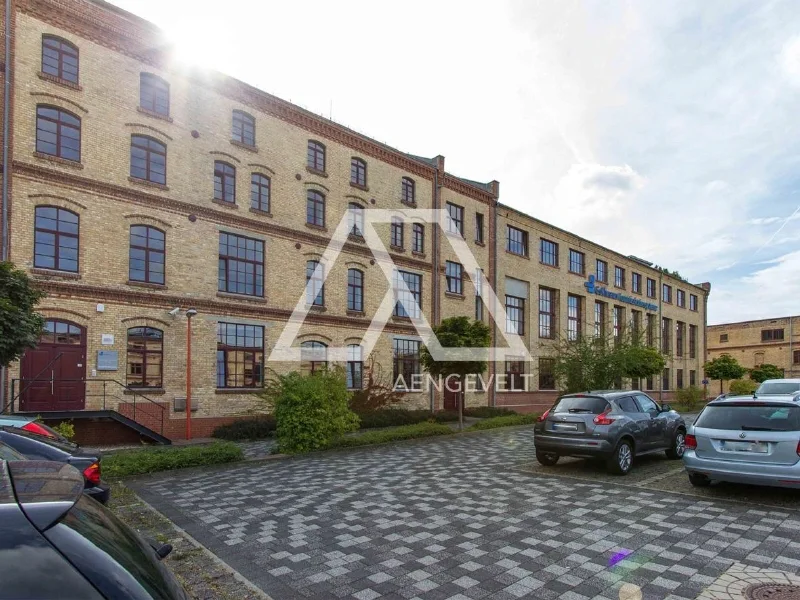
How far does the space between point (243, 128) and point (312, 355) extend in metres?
9.73

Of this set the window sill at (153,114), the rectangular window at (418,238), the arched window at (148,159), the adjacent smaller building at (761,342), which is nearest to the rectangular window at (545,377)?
the rectangular window at (418,238)

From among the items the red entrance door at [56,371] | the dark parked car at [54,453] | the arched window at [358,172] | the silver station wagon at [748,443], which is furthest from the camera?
the arched window at [358,172]

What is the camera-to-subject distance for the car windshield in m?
17.6

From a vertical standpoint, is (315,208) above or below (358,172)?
below

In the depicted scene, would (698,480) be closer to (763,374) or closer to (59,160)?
(59,160)

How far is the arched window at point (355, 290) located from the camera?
24156 mm

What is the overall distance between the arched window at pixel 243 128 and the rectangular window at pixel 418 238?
9467 mm

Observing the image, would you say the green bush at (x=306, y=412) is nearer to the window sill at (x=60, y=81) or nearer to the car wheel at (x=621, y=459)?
the car wheel at (x=621, y=459)

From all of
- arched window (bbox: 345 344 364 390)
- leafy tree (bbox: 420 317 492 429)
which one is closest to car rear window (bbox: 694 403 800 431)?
leafy tree (bbox: 420 317 492 429)

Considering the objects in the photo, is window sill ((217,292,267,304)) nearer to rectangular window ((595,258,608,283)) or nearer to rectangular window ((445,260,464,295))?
rectangular window ((445,260,464,295))

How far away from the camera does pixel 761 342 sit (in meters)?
66.2

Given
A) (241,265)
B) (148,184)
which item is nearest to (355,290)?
(241,265)

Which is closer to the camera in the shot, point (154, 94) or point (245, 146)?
point (154, 94)

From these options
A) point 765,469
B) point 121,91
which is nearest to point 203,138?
point 121,91
